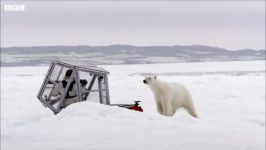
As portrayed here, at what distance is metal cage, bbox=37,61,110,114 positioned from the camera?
6184mm

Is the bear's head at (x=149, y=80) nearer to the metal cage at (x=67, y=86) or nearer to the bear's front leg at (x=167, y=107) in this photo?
the bear's front leg at (x=167, y=107)

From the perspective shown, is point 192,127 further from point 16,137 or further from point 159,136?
point 16,137

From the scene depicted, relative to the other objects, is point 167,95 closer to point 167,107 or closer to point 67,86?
point 167,107

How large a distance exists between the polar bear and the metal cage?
3.43ft

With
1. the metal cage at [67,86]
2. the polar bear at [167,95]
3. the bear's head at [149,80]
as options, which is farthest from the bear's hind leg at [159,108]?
the metal cage at [67,86]

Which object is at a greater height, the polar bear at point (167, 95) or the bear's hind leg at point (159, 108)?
the polar bear at point (167, 95)

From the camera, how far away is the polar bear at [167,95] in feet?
23.8

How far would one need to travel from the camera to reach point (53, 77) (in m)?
6.49

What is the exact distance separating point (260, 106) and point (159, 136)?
576cm

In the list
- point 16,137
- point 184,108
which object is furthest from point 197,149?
point 184,108

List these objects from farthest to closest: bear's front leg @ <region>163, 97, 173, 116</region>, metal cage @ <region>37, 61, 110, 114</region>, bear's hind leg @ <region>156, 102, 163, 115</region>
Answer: bear's hind leg @ <region>156, 102, 163, 115</region> → bear's front leg @ <region>163, 97, 173, 116</region> → metal cage @ <region>37, 61, 110, 114</region>

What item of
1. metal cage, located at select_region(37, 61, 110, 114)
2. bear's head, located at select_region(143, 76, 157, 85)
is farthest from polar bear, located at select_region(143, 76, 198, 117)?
metal cage, located at select_region(37, 61, 110, 114)

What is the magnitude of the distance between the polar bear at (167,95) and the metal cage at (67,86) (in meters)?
1.05

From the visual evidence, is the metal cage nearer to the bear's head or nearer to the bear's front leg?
the bear's head
